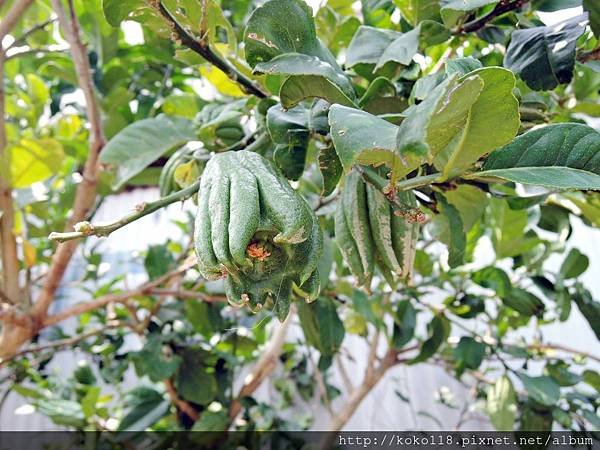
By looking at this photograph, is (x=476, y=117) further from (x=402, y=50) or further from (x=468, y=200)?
(x=468, y=200)

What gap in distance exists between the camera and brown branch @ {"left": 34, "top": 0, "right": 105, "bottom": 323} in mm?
772

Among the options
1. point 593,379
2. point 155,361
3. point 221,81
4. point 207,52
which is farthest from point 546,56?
point 155,361

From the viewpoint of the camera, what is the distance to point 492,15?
0.52 metres

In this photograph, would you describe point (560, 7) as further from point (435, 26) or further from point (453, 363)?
point (453, 363)

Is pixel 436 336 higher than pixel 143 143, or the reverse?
pixel 143 143

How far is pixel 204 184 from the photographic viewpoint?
381 mm

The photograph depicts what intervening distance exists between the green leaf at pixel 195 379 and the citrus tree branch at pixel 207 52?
2.57 ft

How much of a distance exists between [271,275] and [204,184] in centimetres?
8

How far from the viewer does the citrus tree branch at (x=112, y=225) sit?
1.11 ft

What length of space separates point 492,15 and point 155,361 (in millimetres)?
890

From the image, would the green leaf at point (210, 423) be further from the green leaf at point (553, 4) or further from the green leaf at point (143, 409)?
the green leaf at point (553, 4)

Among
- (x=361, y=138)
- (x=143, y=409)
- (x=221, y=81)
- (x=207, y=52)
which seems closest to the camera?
(x=361, y=138)

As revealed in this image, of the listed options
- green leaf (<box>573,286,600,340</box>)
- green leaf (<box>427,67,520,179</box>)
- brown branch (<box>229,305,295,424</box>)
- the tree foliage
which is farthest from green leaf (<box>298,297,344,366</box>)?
green leaf (<box>427,67,520,179</box>)

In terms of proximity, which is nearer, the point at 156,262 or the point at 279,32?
the point at 279,32
